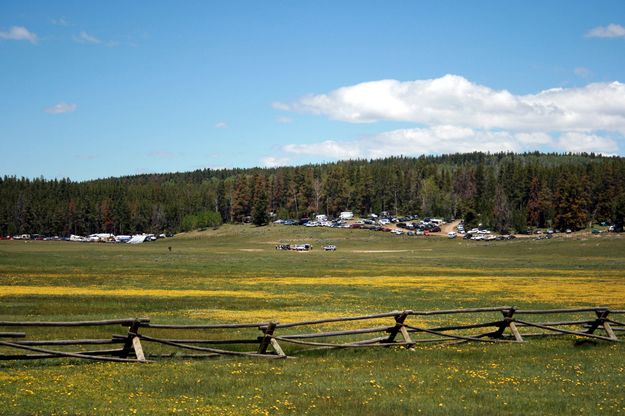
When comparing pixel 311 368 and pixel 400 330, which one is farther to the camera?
pixel 400 330

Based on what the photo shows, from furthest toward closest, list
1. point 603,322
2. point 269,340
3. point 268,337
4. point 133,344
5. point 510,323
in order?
point 603,322, point 510,323, point 269,340, point 268,337, point 133,344

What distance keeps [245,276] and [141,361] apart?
41.9m

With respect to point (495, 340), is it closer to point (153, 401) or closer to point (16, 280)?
point (153, 401)

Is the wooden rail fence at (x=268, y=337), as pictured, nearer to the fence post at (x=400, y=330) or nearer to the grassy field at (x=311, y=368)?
the fence post at (x=400, y=330)

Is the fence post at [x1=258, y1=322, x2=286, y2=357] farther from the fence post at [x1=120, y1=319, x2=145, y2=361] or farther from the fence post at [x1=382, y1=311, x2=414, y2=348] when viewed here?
the fence post at [x1=382, y1=311, x2=414, y2=348]

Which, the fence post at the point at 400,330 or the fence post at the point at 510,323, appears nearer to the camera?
the fence post at the point at 400,330

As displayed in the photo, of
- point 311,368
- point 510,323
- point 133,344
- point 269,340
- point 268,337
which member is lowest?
point 311,368

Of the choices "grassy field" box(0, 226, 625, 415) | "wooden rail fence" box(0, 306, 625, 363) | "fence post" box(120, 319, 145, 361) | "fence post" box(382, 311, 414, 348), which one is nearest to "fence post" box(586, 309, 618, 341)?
"wooden rail fence" box(0, 306, 625, 363)

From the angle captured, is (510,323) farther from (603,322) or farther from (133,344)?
(133,344)

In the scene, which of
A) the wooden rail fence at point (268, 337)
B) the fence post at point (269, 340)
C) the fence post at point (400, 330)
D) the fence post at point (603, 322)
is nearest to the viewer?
the wooden rail fence at point (268, 337)

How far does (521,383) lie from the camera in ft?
53.6

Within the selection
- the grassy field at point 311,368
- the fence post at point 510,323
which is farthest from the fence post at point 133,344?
the fence post at point 510,323

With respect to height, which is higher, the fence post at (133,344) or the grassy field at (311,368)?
the fence post at (133,344)

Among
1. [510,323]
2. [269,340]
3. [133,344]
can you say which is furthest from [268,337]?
[510,323]
